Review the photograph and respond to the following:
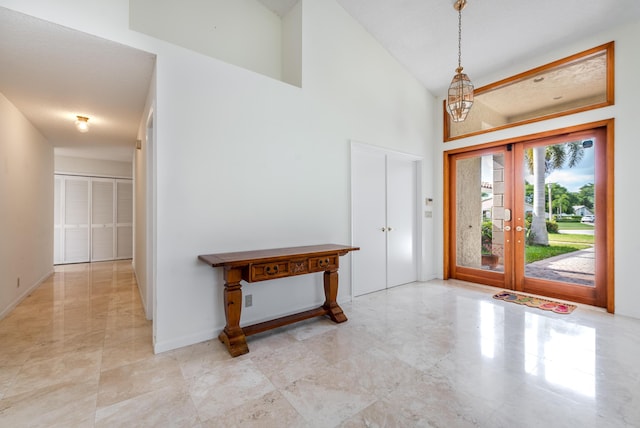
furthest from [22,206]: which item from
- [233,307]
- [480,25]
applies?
[480,25]

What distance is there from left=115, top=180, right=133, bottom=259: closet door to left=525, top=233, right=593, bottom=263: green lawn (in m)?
8.71

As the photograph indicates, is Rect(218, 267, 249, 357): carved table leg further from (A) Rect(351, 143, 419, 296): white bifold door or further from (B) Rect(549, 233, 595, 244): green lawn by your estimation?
(B) Rect(549, 233, 595, 244): green lawn

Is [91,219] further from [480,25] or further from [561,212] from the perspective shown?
[561,212]

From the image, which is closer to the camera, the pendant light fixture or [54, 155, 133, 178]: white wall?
the pendant light fixture

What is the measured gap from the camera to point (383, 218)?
4375mm

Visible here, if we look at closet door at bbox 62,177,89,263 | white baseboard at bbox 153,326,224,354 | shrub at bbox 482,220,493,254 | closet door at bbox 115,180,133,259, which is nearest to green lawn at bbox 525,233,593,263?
shrub at bbox 482,220,493,254

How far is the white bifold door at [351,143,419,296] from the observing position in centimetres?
404

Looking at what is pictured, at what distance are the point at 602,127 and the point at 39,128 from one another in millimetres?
7978

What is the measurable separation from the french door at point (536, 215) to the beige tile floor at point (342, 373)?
73 cm

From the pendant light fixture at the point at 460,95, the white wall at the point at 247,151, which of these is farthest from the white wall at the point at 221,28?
the pendant light fixture at the point at 460,95

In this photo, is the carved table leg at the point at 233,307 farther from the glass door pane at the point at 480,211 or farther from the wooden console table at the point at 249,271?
the glass door pane at the point at 480,211

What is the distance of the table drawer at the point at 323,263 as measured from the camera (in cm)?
286

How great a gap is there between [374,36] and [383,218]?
2.70 meters

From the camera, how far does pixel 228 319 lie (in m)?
2.49
